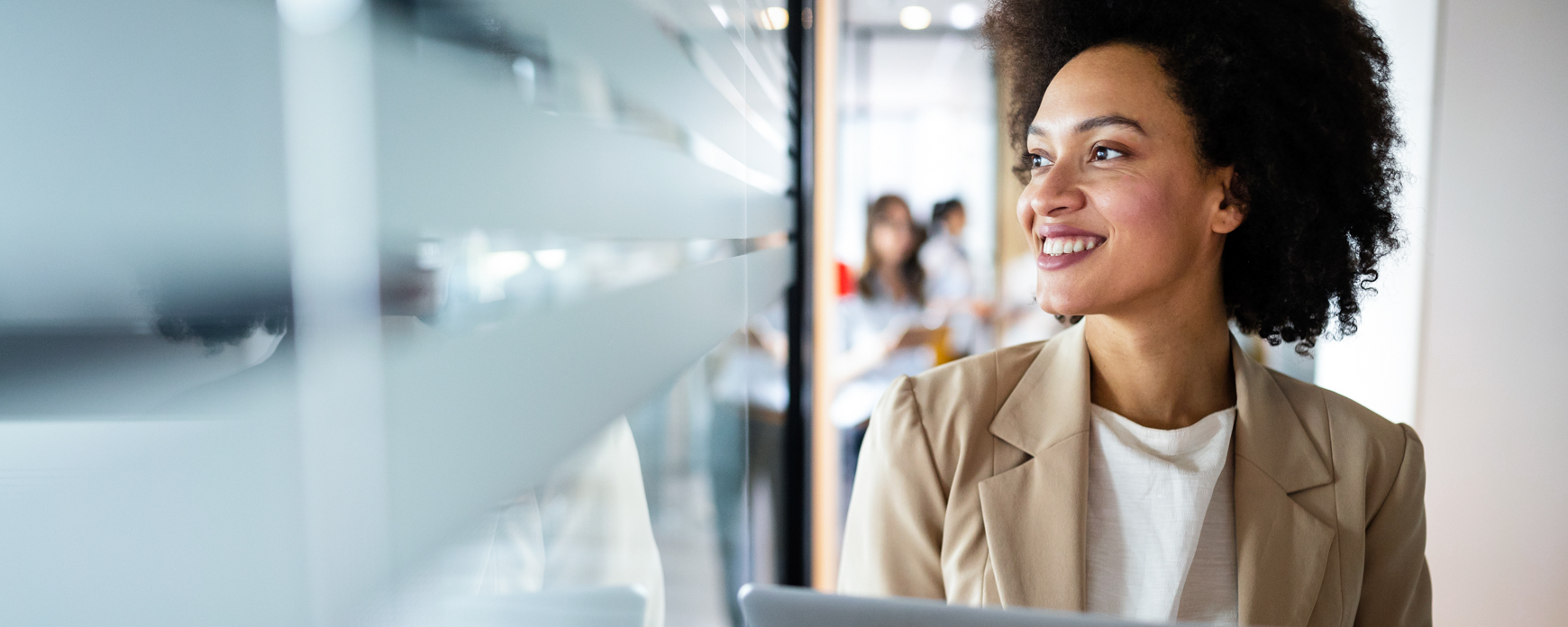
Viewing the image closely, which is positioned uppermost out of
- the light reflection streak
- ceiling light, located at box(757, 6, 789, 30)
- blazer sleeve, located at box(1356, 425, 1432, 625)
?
ceiling light, located at box(757, 6, 789, 30)

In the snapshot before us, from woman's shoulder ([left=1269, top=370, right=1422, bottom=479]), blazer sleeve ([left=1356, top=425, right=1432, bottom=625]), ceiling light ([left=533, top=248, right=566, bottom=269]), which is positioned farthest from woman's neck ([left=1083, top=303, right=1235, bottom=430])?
ceiling light ([left=533, top=248, right=566, bottom=269])

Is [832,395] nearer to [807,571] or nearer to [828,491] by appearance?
[828,491]

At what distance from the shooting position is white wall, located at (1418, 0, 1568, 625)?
206 cm

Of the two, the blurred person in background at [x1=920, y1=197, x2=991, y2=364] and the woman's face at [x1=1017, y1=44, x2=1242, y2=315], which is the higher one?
the woman's face at [x1=1017, y1=44, x2=1242, y2=315]

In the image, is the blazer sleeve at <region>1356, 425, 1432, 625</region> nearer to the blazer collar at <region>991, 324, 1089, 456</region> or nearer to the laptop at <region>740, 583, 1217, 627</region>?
the blazer collar at <region>991, 324, 1089, 456</region>

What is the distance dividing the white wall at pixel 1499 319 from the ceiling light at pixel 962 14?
2.18 meters

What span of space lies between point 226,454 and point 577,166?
1.24ft

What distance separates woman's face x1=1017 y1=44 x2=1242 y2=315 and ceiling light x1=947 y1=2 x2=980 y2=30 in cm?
306

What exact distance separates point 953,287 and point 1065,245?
271cm

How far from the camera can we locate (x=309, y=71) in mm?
313

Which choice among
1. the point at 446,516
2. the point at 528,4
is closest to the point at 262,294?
the point at 446,516

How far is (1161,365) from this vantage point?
1.14m

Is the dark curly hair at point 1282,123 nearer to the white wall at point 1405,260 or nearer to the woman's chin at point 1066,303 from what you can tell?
the woman's chin at point 1066,303

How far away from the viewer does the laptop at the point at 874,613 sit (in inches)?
18.0
